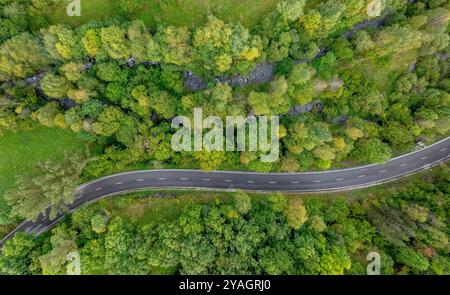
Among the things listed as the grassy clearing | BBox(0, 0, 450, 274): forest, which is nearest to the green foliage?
BBox(0, 0, 450, 274): forest

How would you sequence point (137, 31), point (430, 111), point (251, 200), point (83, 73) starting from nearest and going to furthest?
1. point (137, 31)
2. point (83, 73)
3. point (430, 111)
4. point (251, 200)

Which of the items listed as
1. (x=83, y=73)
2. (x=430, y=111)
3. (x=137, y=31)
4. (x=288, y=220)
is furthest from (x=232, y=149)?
(x=430, y=111)

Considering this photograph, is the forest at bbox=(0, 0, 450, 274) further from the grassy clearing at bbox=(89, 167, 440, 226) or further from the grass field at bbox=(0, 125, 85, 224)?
the grassy clearing at bbox=(89, 167, 440, 226)

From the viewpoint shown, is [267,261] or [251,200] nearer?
[267,261]

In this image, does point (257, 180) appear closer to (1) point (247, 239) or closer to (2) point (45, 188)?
(1) point (247, 239)

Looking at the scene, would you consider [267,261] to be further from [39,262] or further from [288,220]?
[39,262]

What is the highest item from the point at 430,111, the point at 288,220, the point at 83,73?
the point at 83,73

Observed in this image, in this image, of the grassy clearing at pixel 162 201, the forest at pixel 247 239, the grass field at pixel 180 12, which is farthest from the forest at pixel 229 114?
the grassy clearing at pixel 162 201

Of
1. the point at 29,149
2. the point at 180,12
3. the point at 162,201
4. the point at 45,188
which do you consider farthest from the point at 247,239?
the point at 29,149

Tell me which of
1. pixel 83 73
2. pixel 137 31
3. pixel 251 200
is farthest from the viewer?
pixel 251 200
